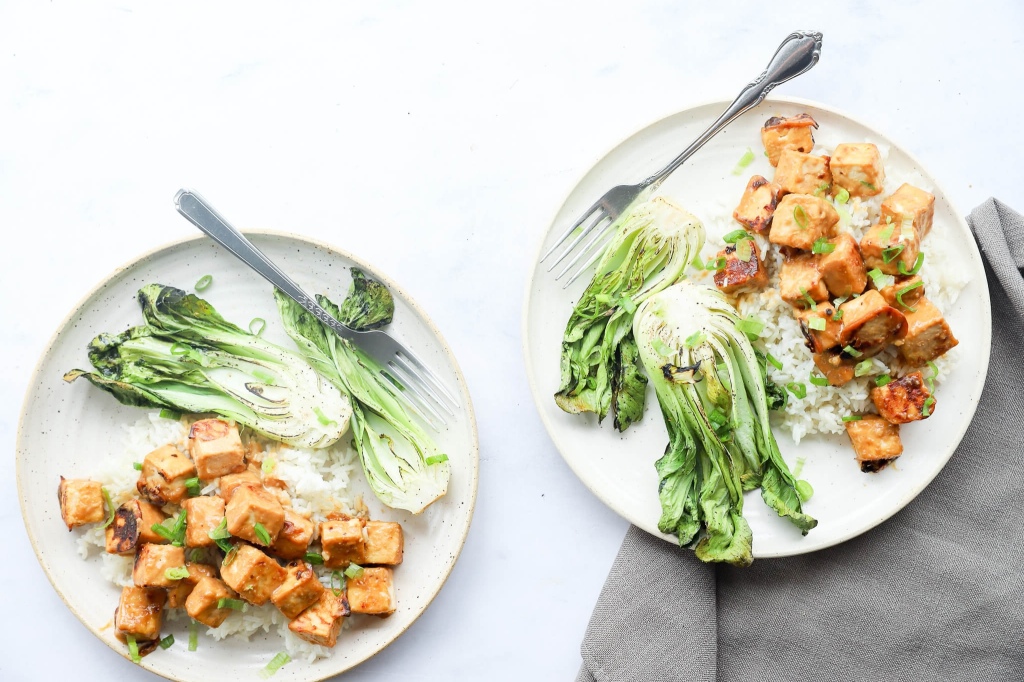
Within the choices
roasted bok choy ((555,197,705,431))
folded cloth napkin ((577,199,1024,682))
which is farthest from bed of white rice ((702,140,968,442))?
folded cloth napkin ((577,199,1024,682))

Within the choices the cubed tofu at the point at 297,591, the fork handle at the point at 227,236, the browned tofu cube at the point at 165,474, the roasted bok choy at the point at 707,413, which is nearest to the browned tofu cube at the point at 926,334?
the roasted bok choy at the point at 707,413

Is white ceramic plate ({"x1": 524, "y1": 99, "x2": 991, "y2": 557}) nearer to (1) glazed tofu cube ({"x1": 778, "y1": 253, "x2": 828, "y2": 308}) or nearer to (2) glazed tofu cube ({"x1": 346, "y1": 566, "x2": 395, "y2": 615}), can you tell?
(1) glazed tofu cube ({"x1": 778, "y1": 253, "x2": 828, "y2": 308})

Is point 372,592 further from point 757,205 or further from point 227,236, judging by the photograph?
point 757,205

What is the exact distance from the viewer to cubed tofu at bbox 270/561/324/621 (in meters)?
3.05

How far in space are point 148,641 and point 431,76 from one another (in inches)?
112

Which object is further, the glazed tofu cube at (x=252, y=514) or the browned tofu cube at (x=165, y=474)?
the browned tofu cube at (x=165, y=474)

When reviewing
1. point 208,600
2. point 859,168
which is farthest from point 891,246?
point 208,600

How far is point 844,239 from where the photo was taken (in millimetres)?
2973

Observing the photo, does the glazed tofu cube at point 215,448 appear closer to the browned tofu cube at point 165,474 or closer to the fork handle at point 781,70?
the browned tofu cube at point 165,474

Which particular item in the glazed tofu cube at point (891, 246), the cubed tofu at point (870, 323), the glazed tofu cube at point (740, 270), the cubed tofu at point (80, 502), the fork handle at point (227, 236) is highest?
the fork handle at point (227, 236)

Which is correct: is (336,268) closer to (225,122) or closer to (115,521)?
(225,122)

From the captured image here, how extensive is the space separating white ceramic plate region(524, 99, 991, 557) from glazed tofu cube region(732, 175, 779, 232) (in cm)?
9

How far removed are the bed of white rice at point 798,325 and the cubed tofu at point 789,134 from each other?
0.11m

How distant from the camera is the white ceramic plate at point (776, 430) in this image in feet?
10.3
